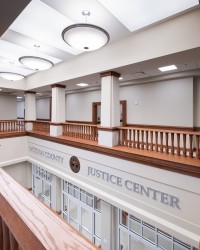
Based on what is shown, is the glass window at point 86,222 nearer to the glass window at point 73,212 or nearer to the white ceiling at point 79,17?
the glass window at point 73,212

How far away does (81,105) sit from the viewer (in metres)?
9.60

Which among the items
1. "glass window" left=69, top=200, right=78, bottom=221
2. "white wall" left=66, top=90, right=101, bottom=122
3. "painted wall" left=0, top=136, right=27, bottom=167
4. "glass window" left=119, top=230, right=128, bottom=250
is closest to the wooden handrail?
"glass window" left=119, top=230, right=128, bottom=250

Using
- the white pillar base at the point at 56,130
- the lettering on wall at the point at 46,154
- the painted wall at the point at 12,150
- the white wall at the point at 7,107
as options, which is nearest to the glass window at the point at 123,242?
the lettering on wall at the point at 46,154

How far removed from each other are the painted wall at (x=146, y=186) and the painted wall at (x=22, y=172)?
3.82 metres

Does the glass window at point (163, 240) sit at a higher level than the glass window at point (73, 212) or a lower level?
higher

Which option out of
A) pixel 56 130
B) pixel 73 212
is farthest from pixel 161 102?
pixel 73 212

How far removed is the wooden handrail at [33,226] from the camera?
58 cm

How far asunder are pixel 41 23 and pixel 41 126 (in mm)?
4969

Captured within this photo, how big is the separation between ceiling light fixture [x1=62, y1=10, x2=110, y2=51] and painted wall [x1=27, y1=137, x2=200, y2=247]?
8.69 ft

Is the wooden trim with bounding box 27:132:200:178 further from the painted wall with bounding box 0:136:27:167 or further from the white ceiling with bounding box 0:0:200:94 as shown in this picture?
the painted wall with bounding box 0:136:27:167

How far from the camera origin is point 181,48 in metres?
3.20

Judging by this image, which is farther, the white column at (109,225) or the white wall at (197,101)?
the white wall at (197,101)

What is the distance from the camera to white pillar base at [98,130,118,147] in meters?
4.58

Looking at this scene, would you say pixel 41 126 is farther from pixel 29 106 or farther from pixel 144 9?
pixel 144 9
